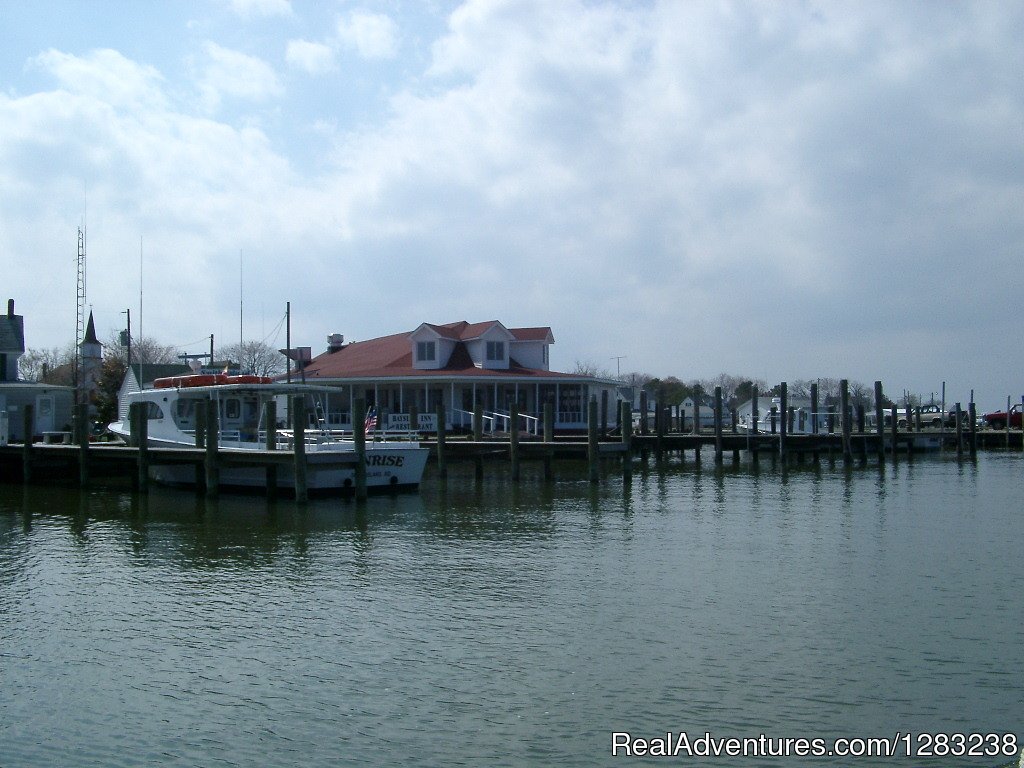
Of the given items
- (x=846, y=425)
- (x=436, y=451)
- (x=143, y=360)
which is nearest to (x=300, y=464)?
(x=436, y=451)

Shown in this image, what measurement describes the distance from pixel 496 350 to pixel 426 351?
3493mm

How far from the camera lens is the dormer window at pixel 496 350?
163ft

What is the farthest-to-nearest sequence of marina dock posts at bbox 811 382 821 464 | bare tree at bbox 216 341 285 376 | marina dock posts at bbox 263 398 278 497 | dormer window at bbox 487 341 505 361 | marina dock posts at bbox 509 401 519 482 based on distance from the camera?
bare tree at bbox 216 341 285 376
dormer window at bbox 487 341 505 361
marina dock posts at bbox 811 382 821 464
marina dock posts at bbox 509 401 519 482
marina dock posts at bbox 263 398 278 497

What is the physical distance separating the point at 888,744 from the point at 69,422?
146 ft

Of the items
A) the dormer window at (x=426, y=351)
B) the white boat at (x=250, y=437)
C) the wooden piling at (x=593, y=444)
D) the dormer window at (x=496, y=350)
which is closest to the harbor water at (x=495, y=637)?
the white boat at (x=250, y=437)

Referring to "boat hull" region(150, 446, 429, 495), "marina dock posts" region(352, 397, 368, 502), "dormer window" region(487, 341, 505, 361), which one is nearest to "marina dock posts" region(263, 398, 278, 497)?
"boat hull" region(150, 446, 429, 495)

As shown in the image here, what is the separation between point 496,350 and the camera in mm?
49906

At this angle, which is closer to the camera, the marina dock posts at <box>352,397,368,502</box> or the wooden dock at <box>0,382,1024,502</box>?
the marina dock posts at <box>352,397,368,502</box>

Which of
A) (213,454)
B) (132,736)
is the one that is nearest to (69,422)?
(213,454)

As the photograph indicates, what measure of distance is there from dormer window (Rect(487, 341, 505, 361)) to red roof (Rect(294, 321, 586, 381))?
2.47 ft

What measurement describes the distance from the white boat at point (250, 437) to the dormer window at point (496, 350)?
57.6 feet

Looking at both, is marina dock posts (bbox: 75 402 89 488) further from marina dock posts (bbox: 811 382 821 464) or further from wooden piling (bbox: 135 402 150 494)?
marina dock posts (bbox: 811 382 821 464)

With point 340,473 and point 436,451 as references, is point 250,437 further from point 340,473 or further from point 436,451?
point 436,451

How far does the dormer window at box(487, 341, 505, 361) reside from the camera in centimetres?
4975
